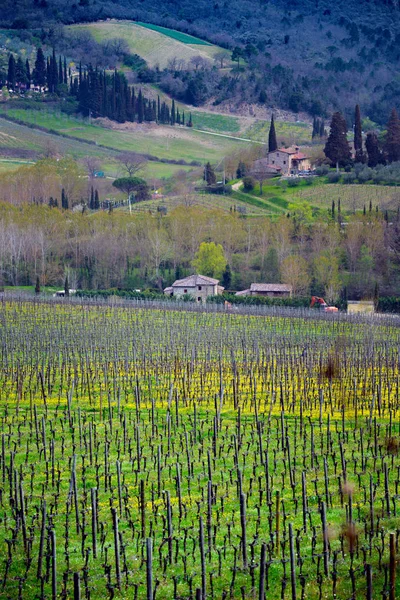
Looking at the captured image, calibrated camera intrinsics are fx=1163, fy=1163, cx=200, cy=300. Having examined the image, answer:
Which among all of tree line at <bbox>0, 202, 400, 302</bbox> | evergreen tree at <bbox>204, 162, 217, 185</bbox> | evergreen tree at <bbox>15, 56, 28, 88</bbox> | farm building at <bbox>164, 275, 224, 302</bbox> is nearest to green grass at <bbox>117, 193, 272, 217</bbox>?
evergreen tree at <bbox>204, 162, 217, 185</bbox>

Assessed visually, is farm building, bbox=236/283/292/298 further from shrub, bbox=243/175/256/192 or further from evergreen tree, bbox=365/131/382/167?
evergreen tree, bbox=365/131/382/167

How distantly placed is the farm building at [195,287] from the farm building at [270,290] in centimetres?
188

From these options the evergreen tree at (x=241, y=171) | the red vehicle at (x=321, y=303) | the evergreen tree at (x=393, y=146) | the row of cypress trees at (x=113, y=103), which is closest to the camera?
the red vehicle at (x=321, y=303)

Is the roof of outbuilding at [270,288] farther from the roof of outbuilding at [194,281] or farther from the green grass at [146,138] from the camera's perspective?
the green grass at [146,138]

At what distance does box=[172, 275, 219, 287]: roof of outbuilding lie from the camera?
75750 millimetres

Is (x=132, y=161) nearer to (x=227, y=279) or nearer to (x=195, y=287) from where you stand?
(x=227, y=279)

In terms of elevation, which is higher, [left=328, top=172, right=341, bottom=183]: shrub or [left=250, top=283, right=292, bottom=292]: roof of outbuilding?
[left=328, top=172, right=341, bottom=183]: shrub

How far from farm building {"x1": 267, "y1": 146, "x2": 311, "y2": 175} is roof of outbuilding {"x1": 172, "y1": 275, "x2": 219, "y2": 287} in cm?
4890

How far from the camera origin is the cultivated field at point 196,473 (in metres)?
19.8

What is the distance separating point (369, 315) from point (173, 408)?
1099 inches

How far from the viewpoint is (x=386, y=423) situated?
32688 mm

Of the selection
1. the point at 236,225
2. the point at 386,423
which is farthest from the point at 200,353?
the point at 236,225

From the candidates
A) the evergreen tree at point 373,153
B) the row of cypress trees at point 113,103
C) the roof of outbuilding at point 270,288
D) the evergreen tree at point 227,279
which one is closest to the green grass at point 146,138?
the row of cypress trees at point 113,103

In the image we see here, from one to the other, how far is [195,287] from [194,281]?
0.85 meters
